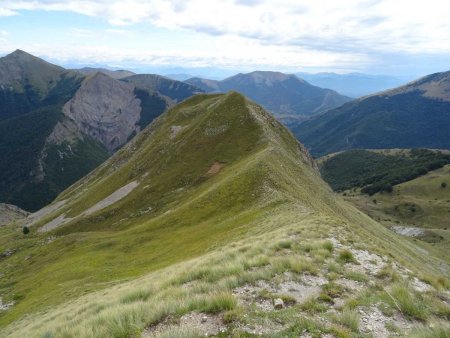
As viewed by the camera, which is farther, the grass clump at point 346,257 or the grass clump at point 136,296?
the grass clump at point 346,257

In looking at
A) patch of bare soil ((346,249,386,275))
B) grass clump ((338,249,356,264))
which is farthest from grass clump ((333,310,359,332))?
grass clump ((338,249,356,264))

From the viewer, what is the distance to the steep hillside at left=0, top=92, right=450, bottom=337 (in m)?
13.6

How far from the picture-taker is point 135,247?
56.9 m

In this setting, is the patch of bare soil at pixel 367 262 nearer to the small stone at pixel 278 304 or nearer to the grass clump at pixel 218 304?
the small stone at pixel 278 304

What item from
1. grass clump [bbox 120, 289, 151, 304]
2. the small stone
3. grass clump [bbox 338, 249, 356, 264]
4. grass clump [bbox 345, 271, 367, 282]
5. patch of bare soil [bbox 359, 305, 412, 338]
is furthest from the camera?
grass clump [bbox 338, 249, 356, 264]

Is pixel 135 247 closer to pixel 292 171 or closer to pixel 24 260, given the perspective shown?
pixel 292 171

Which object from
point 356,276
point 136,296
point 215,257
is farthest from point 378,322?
point 215,257

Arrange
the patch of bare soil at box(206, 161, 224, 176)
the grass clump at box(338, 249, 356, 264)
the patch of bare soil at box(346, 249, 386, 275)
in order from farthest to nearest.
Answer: the patch of bare soil at box(206, 161, 224, 176)
the grass clump at box(338, 249, 356, 264)
the patch of bare soil at box(346, 249, 386, 275)

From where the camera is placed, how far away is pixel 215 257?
2303 centimetres

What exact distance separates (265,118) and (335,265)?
83.5 metres

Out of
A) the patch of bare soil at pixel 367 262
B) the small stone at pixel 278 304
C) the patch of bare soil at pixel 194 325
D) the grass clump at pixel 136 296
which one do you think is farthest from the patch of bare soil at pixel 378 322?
the grass clump at pixel 136 296

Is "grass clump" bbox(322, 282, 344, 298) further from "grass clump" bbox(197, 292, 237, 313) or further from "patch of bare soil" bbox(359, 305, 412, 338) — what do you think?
"grass clump" bbox(197, 292, 237, 313)

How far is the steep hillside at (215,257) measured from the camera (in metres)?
13.6

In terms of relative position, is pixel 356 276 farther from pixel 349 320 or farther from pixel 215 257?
pixel 215 257
